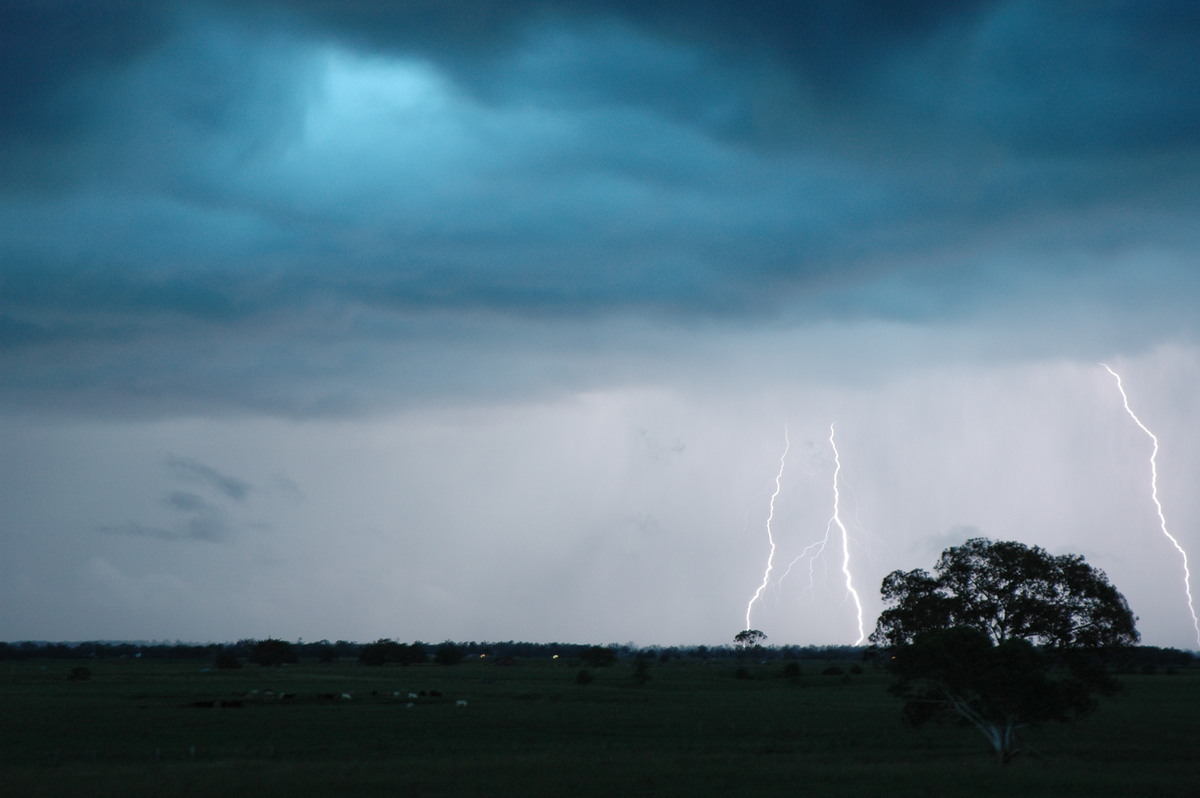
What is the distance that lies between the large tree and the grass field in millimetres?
2170

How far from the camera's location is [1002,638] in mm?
44688

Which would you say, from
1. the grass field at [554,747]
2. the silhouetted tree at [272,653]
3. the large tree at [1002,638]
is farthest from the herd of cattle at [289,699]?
the silhouetted tree at [272,653]

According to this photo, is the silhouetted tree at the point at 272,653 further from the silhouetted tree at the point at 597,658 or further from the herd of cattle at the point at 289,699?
the herd of cattle at the point at 289,699

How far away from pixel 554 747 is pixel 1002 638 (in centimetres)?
2023

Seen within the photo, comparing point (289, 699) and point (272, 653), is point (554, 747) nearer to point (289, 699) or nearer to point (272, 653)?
point (289, 699)

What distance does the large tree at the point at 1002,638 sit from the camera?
40.9m

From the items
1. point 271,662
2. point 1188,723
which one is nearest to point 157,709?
point 1188,723

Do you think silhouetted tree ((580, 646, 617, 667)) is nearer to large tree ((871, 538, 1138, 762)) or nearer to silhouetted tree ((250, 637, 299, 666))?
silhouetted tree ((250, 637, 299, 666))

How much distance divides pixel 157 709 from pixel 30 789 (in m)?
41.6

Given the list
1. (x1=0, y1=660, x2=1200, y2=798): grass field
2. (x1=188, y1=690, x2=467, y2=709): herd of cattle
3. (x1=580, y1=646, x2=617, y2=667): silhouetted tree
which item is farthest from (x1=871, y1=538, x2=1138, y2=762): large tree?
(x1=580, y1=646, x2=617, y2=667): silhouetted tree

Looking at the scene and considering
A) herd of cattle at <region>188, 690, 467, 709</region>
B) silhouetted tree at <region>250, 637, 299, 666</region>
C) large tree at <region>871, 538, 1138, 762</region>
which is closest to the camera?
large tree at <region>871, 538, 1138, 762</region>

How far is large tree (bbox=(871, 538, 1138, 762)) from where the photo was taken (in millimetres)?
40938

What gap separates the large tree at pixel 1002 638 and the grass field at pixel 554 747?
Answer: 2.17m

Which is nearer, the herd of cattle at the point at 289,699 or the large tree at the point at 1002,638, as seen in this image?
the large tree at the point at 1002,638
